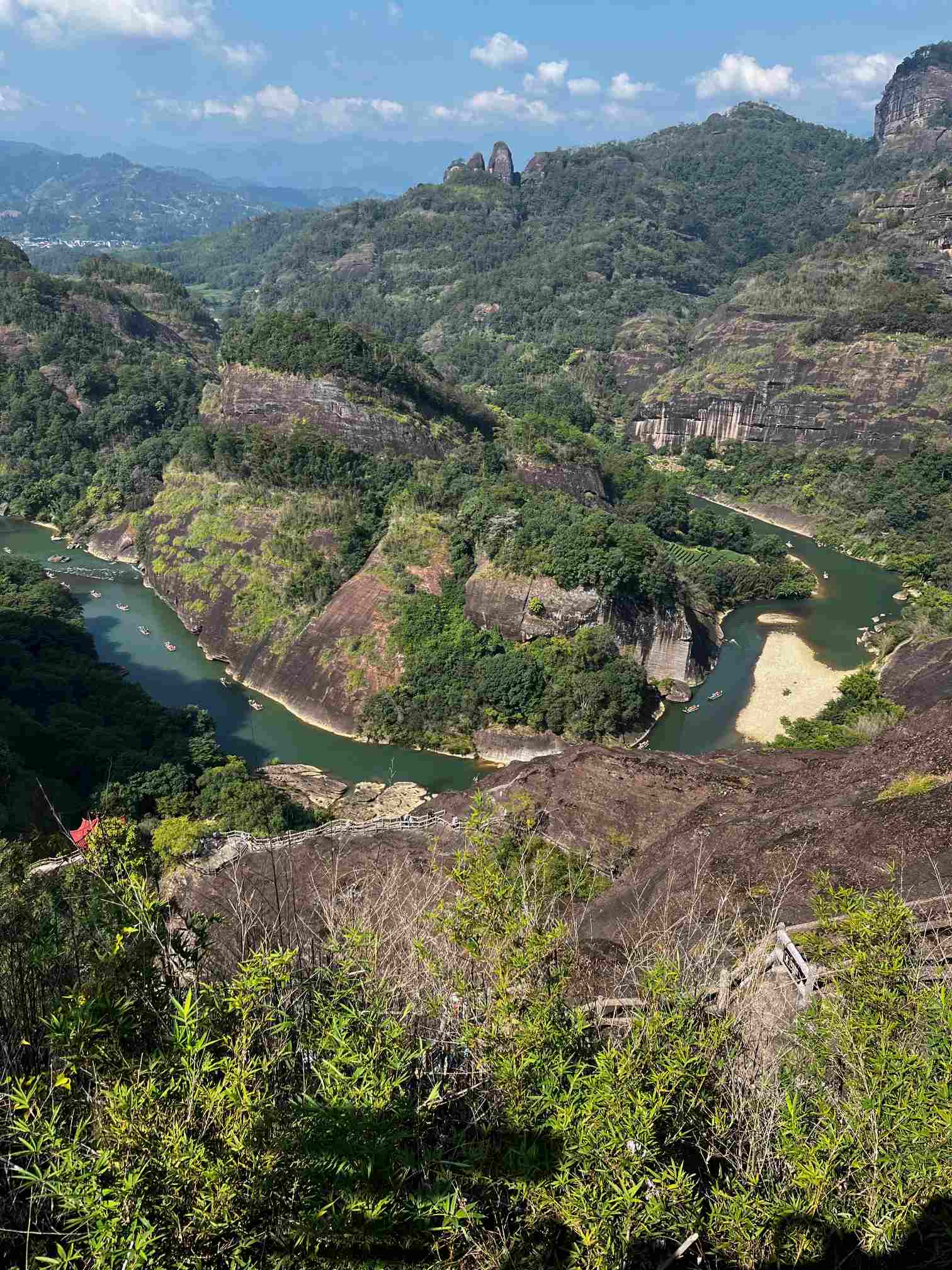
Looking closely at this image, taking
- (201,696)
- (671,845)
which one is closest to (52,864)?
(671,845)

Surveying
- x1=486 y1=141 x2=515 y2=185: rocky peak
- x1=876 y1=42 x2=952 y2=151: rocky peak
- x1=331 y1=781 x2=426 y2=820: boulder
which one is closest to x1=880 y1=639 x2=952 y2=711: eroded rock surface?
x1=331 y1=781 x2=426 y2=820: boulder

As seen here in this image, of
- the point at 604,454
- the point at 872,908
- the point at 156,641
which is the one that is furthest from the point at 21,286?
the point at 872,908

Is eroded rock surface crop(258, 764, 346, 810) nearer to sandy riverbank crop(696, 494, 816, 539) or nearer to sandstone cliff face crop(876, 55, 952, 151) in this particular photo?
sandy riverbank crop(696, 494, 816, 539)

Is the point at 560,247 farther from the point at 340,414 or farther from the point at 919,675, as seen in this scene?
the point at 919,675

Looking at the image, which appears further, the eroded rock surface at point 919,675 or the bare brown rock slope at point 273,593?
the bare brown rock slope at point 273,593

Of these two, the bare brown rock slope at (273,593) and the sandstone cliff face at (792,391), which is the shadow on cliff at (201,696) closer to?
the bare brown rock slope at (273,593)

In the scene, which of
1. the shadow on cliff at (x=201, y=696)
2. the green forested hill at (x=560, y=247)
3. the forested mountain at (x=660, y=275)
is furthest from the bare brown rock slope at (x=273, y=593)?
the green forested hill at (x=560, y=247)

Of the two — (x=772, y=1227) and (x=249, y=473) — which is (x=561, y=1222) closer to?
(x=772, y=1227)
